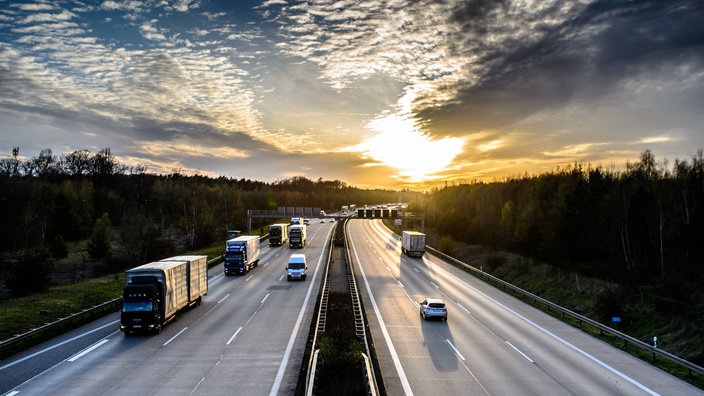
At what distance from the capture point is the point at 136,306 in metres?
23.1

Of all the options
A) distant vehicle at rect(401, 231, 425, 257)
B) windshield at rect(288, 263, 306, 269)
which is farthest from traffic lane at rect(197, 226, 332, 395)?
distant vehicle at rect(401, 231, 425, 257)

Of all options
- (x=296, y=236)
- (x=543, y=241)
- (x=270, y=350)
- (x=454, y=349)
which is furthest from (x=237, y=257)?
(x=543, y=241)

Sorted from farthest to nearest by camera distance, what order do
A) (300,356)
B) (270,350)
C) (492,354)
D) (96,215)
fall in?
(96,215) < (492,354) < (270,350) < (300,356)

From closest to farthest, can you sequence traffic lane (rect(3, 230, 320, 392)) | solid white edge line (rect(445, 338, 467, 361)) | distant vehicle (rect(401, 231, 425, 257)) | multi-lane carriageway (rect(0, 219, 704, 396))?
multi-lane carriageway (rect(0, 219, 704, 396))
traffic lane (rect(3, 230, 320, 392))
solid white edge line (rect(445, 338, 467, 361))
distant vehicle (rect(401, 231, 425, 257))

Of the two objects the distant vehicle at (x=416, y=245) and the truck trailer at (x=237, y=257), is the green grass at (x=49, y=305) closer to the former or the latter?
the truck trailer at (x=237, y=257)

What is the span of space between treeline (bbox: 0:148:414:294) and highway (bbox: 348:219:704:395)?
109 feet

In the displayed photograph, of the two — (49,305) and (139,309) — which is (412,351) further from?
(49,305)

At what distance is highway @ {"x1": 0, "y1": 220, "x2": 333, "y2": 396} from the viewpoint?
1638 centimetres

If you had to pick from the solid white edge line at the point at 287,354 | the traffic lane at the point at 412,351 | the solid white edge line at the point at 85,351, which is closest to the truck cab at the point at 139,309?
the solid white edge line at the point at 85,351

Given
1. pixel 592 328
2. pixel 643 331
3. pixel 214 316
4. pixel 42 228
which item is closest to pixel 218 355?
pixel 214 316

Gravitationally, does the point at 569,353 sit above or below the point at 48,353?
below

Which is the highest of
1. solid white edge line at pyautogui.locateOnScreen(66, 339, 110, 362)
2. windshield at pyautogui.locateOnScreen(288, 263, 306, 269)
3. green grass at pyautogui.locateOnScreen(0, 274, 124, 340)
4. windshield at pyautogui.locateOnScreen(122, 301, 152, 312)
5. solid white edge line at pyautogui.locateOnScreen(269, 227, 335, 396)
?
windshield at pyautogui.locateOnScreen(122, 301, 152, 312)

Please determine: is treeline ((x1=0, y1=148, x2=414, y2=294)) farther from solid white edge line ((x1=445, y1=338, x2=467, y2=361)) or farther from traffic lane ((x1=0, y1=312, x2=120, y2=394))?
solid white edge line ((x1=445, y1=338, x2=467, y2=361))

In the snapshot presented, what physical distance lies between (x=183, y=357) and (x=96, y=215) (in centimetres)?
10726
